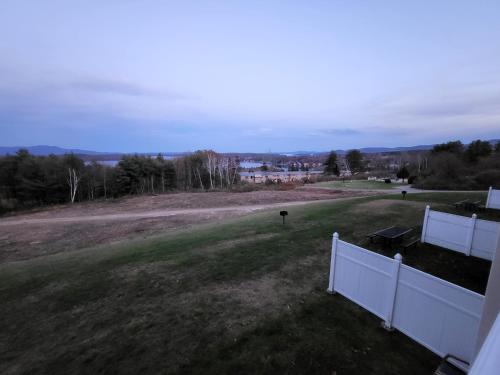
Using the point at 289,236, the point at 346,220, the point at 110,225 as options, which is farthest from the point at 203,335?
the point at 110,225

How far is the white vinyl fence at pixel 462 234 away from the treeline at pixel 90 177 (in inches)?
1306

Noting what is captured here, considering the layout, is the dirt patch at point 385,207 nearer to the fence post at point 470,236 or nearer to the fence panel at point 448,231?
the fence panel at point 448,231

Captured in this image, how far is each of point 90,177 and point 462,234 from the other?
42157 millimetres

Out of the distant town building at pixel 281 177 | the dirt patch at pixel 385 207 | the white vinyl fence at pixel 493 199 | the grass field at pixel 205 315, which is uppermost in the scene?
the white vinyl fence at pixel 493 199

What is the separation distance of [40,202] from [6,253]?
27290mm

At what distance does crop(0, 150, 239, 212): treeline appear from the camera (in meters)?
32.8

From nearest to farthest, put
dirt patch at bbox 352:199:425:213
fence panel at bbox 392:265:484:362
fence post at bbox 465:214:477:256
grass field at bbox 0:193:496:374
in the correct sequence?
fence panel at bbox 392:265:484:362 < grass field at bbox 0:193:496:374 < fence post at bbox 465:214:477:256 < dirt patch at bbox 352:199:425:213

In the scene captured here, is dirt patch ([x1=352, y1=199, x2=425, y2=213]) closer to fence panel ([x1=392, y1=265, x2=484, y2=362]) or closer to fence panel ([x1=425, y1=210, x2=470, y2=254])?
fence panel ([x1=425, y1=210, x2=470, y2=254])

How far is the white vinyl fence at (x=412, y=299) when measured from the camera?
3.06 metres

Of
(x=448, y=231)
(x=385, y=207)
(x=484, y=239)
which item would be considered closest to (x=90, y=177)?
(x=385, y=207)

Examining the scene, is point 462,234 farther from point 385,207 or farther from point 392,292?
point 385,207

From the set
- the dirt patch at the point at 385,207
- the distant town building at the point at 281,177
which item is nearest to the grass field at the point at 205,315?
the dirt patch at the point at 385,207

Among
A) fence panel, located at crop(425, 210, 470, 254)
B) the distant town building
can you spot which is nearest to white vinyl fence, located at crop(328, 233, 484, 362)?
fence panel, located at crop(425, 210, 470, 254)

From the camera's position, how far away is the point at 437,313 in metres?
3.32
